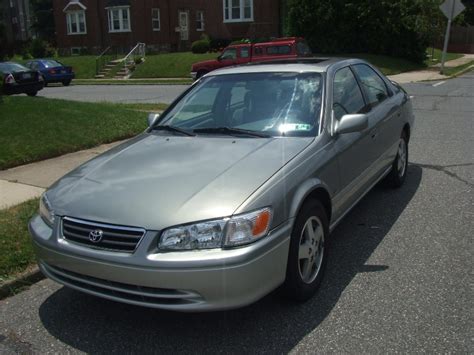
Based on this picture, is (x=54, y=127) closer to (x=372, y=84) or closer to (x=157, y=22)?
(x=372, y=84)

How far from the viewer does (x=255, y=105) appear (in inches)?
175

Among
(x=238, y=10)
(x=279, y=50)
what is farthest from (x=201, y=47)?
(x=279, y=50)

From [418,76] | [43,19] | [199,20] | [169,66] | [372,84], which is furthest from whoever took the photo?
[43,19]

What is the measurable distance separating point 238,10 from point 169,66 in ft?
28.1

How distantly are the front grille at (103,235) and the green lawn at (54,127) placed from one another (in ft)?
15.5

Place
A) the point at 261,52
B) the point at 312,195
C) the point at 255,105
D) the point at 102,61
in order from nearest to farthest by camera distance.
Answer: the point at 312,195 < the point at 255,105 < the point at 261,52 < the point at 102,61

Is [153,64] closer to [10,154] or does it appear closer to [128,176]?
[10,154]

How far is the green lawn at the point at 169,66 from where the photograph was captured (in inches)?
1160

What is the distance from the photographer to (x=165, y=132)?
460cm

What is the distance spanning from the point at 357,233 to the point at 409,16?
84.1 ft

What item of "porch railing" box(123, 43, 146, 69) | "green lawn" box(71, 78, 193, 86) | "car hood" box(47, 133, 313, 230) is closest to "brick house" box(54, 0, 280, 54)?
"porch railing" box(123, 43, 146, 69)

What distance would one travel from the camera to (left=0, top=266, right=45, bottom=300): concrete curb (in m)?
4.02

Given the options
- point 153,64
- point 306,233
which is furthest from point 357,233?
point 153,64

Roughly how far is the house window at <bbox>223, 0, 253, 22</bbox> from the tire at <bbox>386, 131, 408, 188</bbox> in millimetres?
31159
